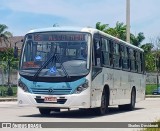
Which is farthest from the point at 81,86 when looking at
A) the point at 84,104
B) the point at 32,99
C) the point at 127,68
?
the point at 127,68

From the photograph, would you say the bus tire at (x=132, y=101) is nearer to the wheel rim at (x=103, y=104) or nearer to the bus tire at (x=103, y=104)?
the bus tire at (x=103, y=104)

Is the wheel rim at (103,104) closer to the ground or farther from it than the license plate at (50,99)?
closer to the ground

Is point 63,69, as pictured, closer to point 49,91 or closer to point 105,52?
point 49,91

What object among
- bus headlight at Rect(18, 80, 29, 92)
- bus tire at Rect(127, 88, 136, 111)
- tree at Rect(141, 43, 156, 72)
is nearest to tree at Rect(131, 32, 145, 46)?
tree at Rect(141, 43, 156, 72)

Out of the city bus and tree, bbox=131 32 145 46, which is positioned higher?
tree, bbox=131 32 145 46

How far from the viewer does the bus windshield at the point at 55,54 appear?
15984 millimetres

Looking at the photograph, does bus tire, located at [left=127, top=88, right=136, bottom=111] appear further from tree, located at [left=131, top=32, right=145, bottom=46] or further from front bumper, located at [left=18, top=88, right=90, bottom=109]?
tree, located at [left=131, top=32, right=145, bottom=46]

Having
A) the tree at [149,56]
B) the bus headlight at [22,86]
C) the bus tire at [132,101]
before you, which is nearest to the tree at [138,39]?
the tree at [149,56]

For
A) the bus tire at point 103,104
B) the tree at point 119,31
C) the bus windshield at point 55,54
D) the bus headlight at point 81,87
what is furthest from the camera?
the tree at point 119,31

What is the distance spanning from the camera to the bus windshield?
16.0 meters

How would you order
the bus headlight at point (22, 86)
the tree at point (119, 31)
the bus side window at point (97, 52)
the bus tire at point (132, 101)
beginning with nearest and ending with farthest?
the bus headlight at point (22, 86) → the bus side window at point (97, 52) → the bus tire at point (132, 101) → the tree at point (119, 31)

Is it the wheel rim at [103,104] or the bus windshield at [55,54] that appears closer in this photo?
the bus windshield at [55,54]

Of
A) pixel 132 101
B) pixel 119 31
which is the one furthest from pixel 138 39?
pixel 132 101

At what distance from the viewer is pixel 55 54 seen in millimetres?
16281
